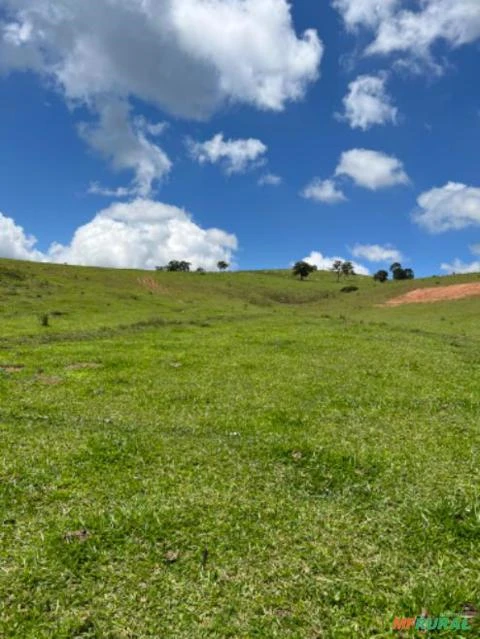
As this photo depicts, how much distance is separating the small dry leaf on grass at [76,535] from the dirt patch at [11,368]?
55.4 ft

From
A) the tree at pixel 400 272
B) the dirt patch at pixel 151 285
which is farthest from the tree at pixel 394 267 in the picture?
the dirt patch at pixel 151 285

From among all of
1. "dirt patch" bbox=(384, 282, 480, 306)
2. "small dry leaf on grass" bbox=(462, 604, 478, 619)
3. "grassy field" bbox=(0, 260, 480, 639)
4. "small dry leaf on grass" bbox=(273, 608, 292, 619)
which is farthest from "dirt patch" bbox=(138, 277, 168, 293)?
"small dry leaf on grass" bbox=(462, 604, 478, 619)

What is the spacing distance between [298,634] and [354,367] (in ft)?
61.9

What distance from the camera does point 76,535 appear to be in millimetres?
8836

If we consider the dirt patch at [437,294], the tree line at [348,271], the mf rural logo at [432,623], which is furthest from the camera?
the tree line at [348,271]

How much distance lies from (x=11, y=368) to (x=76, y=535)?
18138 millimetres

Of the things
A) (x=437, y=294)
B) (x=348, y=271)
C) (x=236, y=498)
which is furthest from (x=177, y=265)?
(x=236, y=498)

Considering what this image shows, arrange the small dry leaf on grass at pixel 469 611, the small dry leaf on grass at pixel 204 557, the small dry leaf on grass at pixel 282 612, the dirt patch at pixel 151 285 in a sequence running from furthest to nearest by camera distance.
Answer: the dirt patch at pixel 151 285 < the small dry leaf on grass at pixel 204 557 < the small dry leaf on grass at pixel 282 612 < the small dry leaf on grass at pixel 469 611

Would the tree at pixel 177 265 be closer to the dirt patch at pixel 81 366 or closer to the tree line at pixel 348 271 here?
the tree line at pixel 348 271

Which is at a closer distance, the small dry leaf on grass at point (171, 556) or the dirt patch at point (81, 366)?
the small dry leaf on grass at point (171, 556)

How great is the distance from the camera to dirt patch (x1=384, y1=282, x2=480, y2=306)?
7244 cm

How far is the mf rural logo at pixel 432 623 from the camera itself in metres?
6.54

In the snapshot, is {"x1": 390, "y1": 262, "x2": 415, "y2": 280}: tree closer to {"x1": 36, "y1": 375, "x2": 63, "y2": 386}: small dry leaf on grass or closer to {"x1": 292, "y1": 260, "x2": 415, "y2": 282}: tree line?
{"x1": 292, "y1": 260, "x2": 415, "y2": 282}: tree line

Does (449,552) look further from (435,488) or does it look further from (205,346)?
(205,346)
